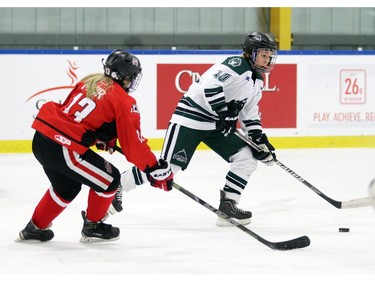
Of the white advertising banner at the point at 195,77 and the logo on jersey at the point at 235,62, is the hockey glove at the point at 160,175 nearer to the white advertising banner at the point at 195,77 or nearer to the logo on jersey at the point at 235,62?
the logo on jersey at the point at 235,62

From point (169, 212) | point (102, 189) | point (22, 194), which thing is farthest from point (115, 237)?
point (22, 194)

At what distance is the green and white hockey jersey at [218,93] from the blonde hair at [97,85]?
0.81 m

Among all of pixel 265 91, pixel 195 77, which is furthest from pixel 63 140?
pixel 265 91

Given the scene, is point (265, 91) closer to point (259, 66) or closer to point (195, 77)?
point (195, 77)

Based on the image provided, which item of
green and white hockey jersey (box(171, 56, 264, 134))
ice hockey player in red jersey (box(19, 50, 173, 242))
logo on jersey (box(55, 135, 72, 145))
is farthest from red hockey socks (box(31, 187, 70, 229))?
green and white hockey jersey (box(171, 56, 264, 134))

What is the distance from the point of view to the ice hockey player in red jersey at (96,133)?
135 inches

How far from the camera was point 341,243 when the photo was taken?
149 inches

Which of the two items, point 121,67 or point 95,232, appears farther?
point 95,232

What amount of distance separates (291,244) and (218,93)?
3.13 ft

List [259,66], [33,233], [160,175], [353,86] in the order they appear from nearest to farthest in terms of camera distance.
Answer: [160,175], [33,233], [259,66], [353,86]

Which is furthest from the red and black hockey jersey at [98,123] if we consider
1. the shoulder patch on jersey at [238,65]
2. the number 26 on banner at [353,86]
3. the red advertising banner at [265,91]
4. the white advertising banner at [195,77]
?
the number 26 on banner at [353,86]

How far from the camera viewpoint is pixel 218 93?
4.18m

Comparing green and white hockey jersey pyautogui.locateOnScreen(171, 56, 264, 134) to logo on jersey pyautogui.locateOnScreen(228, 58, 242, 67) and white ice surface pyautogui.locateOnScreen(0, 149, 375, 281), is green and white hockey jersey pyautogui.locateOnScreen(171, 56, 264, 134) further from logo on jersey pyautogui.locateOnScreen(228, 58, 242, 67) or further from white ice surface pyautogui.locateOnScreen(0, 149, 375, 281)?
white ice surface pyautogui.locateOnScreen(0, 149, 375, 281)

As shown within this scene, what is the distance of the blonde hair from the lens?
11.4ft
